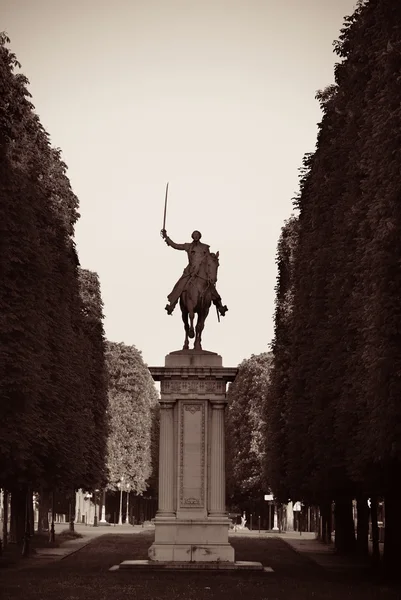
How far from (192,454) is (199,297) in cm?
525

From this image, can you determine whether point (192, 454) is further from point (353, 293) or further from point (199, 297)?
point (353, 293)

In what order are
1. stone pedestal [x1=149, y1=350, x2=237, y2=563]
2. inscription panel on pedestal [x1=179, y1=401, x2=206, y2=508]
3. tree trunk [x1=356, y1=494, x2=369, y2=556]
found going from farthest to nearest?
1. tree trunk [x1=356, y1=494, x2=369, y2=556]
2. inscription panel on pedestal [x1=179, y1=401, x2=206, y2=508]
3. stone pedestal [x1=149, y1=350, x2=237, y2=563]

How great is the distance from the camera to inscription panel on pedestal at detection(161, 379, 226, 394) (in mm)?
38406

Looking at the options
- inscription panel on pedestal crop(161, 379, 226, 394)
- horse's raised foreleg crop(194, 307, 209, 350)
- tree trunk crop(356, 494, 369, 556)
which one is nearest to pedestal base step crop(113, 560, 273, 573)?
inscription panel on pedestal crop(161, 379, 226, 394)

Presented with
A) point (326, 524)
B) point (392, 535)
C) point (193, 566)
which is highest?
point (326, 524)

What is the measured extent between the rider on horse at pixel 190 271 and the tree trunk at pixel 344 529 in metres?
20.5

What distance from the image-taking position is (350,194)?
41.3 metres

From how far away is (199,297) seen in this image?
39.9m

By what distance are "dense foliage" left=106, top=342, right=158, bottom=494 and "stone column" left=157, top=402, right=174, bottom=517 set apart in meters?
72.9

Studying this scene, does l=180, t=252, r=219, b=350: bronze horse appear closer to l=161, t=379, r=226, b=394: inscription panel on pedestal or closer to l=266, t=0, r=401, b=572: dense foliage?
l=161, t=379, r=226, b=394: inscription panel on pedestal

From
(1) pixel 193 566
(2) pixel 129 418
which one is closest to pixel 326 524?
(2) pixel 129 418

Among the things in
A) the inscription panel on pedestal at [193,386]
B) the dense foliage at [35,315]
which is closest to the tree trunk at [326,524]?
the dense foliage at [35,315]

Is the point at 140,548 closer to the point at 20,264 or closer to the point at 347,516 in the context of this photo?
the point at 347,516

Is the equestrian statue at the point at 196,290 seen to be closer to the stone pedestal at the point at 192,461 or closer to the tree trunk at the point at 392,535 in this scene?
the stone pedestal at the point at 192,461
